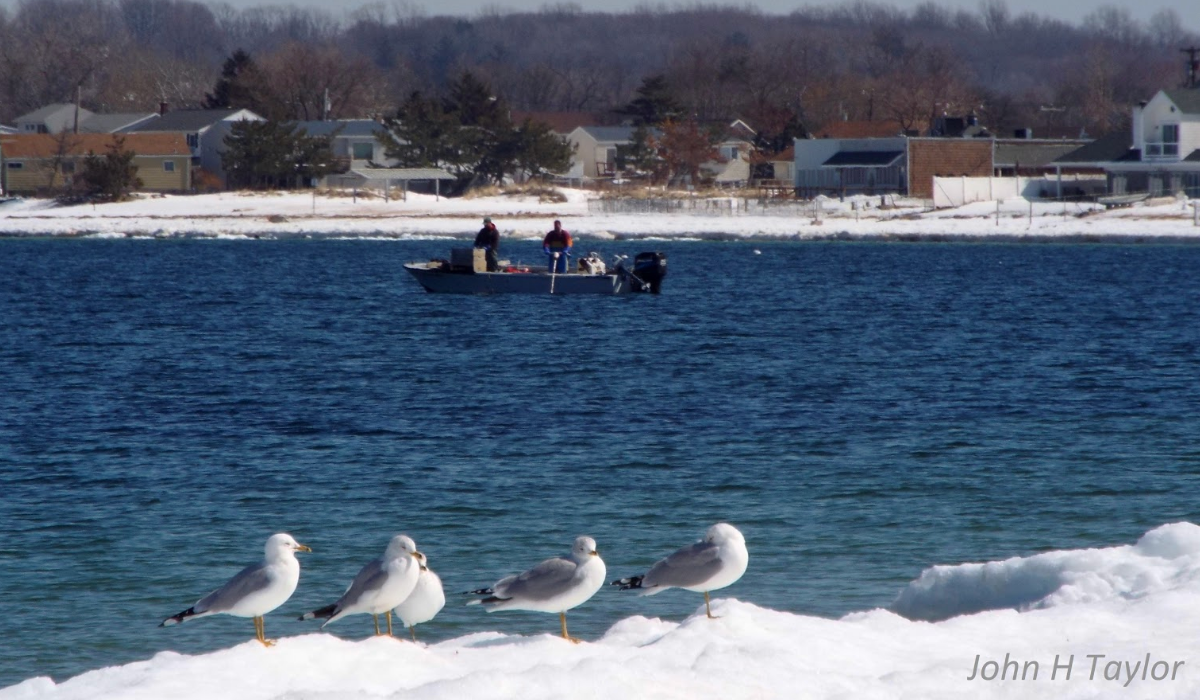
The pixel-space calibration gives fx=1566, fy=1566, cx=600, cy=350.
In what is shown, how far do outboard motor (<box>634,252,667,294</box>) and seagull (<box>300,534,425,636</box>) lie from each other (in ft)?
118

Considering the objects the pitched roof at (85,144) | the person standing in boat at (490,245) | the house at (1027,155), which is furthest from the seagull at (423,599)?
the pitched roof at (85,144)

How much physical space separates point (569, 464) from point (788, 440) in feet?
11.6

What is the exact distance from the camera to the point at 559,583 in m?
9.08

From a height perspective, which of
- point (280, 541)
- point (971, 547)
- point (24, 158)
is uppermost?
point (24, 158)

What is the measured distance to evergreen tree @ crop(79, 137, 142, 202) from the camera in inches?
3878

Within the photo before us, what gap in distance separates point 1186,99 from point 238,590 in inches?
3703

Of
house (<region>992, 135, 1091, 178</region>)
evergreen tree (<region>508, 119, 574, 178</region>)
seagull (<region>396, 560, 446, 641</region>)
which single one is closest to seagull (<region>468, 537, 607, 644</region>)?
seagull (<region>396, 560, 446, 641</region>)

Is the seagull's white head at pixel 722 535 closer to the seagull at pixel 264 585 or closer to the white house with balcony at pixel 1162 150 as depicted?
the seagull at pixel 264 585

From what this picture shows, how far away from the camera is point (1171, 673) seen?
858 cm

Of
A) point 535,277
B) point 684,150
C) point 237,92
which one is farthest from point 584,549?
point 237,92

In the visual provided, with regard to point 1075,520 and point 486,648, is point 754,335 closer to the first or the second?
point 1075,520

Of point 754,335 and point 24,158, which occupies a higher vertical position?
point 24,158

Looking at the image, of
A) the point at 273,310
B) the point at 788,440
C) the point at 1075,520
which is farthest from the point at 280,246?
the point at 1075,520

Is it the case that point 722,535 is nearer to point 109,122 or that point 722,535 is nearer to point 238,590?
point 238,590
